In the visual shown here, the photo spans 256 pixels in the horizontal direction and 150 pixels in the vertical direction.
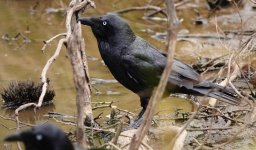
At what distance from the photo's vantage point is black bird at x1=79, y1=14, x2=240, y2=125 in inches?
253

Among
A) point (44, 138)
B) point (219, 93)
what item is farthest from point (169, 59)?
point (219, 93)

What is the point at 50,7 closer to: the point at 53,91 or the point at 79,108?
the point at 53,91

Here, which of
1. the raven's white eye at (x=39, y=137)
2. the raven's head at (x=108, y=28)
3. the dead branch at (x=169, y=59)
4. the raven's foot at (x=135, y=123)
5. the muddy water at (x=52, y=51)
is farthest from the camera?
the muddy water at (x=52, y=51)

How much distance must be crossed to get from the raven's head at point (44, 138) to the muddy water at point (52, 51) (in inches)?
108

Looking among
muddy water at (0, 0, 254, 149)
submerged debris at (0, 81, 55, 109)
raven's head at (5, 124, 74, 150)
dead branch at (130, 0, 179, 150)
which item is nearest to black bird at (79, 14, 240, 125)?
muddy water at (0, 0, 254, 149)

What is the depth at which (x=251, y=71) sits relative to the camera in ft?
27.8

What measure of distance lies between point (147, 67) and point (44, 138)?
3198mm

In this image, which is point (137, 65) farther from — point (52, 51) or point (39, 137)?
point (52, 51)

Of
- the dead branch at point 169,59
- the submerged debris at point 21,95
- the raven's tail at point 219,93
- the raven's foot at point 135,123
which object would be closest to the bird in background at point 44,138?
the dead branch at point 169,59

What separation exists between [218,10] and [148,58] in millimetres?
8772

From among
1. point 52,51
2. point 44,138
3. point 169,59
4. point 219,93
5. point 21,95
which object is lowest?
point 21,95

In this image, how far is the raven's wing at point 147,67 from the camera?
6.42 meters

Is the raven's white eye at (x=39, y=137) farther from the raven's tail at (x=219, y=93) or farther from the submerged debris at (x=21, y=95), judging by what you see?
the submerged debris at (x=21, y=95)

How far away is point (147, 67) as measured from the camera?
6523mm
